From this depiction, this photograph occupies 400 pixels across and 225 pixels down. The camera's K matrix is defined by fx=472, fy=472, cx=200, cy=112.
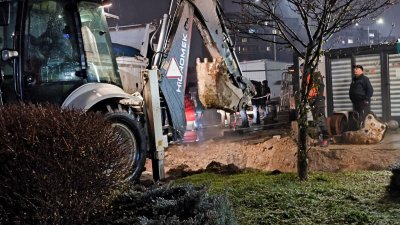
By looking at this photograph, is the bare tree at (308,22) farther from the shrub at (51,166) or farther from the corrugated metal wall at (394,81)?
the corrugated metal wall at (394,81)

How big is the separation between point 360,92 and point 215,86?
531cm

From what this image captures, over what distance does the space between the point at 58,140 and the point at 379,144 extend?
1085 centimetres

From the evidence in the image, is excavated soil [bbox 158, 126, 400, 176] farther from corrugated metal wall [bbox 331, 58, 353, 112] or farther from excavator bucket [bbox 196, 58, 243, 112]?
corrugated metal wall [bbox 331, 58, 353, 112]

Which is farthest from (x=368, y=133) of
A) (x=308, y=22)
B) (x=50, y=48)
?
(x=50, y=48)

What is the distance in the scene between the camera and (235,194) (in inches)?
260

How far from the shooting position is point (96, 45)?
8.00 meters

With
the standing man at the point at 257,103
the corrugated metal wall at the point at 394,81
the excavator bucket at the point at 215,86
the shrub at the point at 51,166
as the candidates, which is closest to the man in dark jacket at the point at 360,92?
the corrugated metal wall at the point at 394,81

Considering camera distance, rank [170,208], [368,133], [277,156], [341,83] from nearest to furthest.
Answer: [170,208], [277,156], [368,133], [341,83]

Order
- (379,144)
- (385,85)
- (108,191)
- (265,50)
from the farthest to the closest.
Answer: (265,50) < (385,85) < (379,144) < (108,191)

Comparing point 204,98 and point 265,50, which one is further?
point 265,50

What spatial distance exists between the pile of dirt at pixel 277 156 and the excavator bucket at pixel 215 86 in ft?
4.97

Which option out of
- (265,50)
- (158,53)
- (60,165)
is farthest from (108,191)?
(265,50)

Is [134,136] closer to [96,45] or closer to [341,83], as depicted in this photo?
[96,45]

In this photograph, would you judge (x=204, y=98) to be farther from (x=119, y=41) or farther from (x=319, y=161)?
(x=119, y=41)
